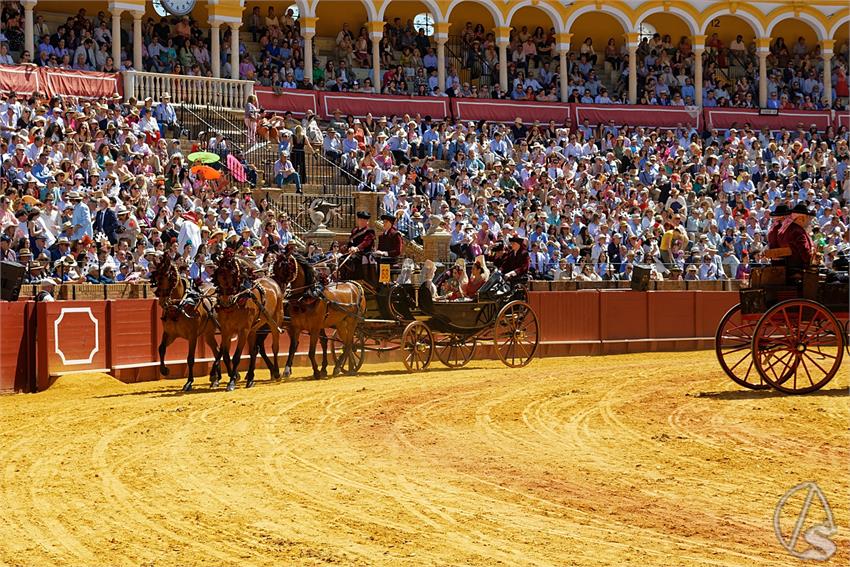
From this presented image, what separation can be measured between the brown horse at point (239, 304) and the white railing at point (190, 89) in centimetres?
1304

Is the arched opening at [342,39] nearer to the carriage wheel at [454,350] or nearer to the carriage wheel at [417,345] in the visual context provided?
the carriage wheel at [454,350]

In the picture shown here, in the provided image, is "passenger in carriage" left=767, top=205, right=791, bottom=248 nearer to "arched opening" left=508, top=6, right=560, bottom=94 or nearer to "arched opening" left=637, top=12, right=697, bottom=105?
"arched opening" left=508, top=6, right=560, bottom=94

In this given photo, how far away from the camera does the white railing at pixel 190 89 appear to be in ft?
97.3

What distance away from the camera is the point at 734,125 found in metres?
39.6

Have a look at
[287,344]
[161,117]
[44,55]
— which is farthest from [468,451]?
[44,55]

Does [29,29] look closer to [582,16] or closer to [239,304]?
[239,304]

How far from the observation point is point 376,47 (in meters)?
37.6

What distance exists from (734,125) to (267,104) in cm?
1470

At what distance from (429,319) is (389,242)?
1.31 meters

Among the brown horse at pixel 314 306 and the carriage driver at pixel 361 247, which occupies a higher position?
the carriage driver at pixel 361 247

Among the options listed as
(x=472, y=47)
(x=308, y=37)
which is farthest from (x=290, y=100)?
(x=472, y=47)

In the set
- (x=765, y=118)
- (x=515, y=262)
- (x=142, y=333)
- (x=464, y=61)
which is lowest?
(x=142, y=333)

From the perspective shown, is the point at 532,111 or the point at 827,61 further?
the point at 827,61

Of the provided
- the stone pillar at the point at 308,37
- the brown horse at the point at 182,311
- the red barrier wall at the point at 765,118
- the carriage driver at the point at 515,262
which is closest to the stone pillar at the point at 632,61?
the red barrier wall at the point at 765,118
